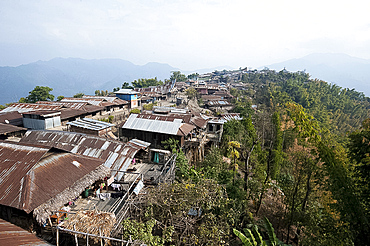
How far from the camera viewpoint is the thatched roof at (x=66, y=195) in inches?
357

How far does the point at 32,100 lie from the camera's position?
50.6m

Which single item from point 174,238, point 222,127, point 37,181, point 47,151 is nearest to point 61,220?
point 37,181

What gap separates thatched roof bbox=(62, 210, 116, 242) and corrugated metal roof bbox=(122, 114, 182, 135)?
45.2 ft

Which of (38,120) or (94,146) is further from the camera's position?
(38,120)

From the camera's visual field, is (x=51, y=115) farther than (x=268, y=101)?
No

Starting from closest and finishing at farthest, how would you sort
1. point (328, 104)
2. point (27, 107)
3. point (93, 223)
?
point (93, 223), point (27, 107), point (328, 104)

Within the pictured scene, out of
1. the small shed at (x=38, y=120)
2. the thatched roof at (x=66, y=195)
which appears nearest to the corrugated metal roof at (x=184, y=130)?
the thatched roof at (x=66, y=195)

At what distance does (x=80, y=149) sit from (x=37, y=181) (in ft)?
23.2

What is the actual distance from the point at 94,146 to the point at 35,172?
669 cm

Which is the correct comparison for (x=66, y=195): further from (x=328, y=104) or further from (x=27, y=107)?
(x=328, y=104)

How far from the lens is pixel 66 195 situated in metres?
10.4

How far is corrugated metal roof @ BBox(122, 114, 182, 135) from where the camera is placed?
23.1m

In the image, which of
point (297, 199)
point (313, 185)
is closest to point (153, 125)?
point (297, 199)

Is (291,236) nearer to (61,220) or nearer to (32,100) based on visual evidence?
(61,220)
